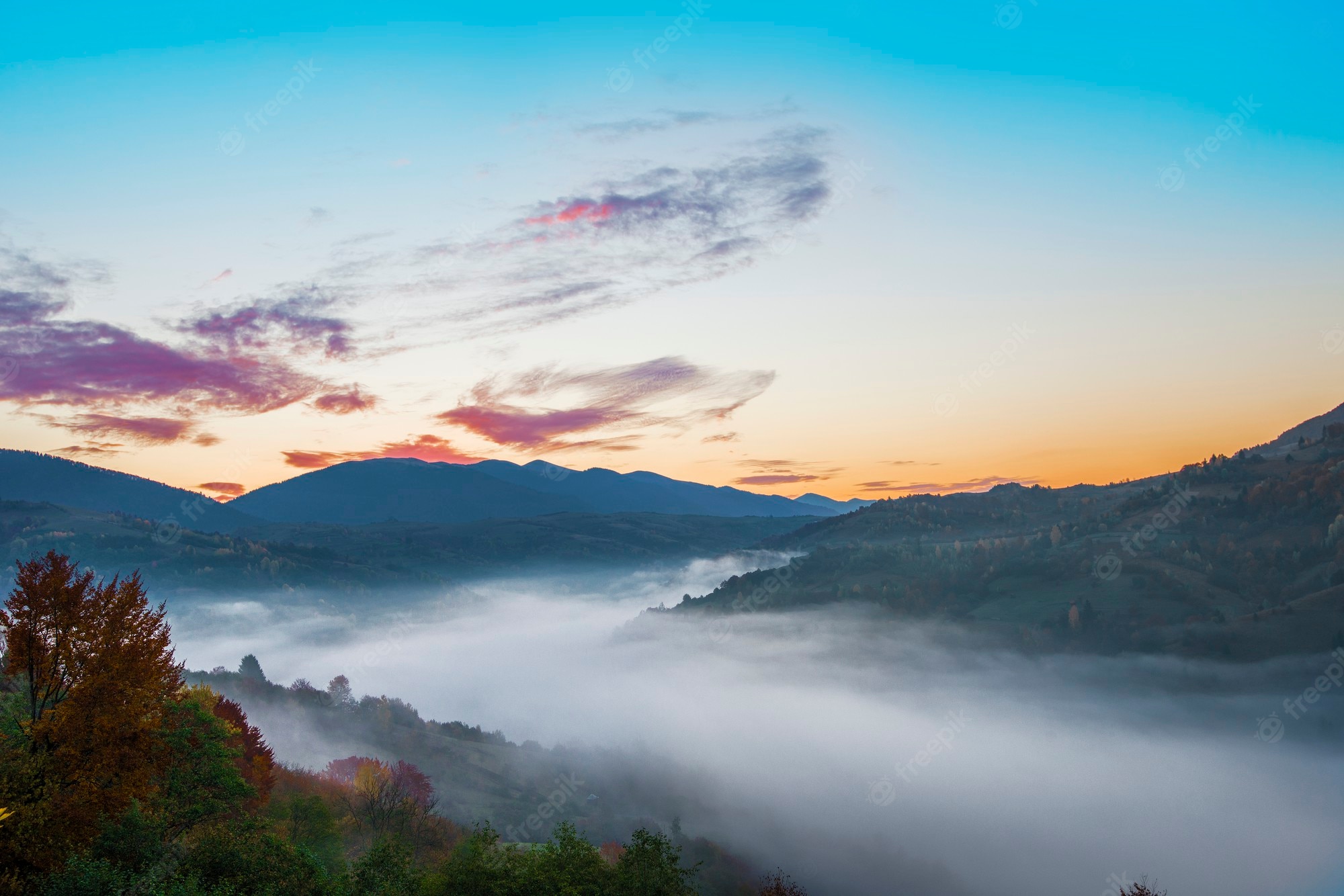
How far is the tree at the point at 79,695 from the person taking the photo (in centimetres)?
3909

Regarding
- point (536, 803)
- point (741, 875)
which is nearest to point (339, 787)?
point (536, 803)

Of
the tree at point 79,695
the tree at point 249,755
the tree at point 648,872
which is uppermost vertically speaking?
the tree at point 79,695

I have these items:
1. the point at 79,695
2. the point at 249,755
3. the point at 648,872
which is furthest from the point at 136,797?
the point at 249,755

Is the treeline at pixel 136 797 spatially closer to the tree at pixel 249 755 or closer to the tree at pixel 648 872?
the tree at pixel 648 872

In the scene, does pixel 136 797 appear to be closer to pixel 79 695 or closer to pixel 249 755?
pixel 79 695

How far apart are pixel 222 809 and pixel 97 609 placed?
648 inches

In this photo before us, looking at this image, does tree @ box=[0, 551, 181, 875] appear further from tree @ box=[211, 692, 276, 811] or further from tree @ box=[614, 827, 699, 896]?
tree @ box=[614, 827, 699, 896]

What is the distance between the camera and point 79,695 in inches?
1663

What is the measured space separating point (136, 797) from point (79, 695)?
815 centimetres

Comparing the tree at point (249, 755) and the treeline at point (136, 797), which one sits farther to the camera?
the tree at point (249, 755)

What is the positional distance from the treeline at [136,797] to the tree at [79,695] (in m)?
0.08

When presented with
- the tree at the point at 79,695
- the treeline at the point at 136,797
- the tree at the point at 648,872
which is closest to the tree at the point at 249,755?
the treeline at the point at 136,797

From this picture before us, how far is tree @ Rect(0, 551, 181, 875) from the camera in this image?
39.1 metres

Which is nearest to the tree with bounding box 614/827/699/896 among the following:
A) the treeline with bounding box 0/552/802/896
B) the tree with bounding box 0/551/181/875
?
the treeline with bounding box 0/552/802/896
